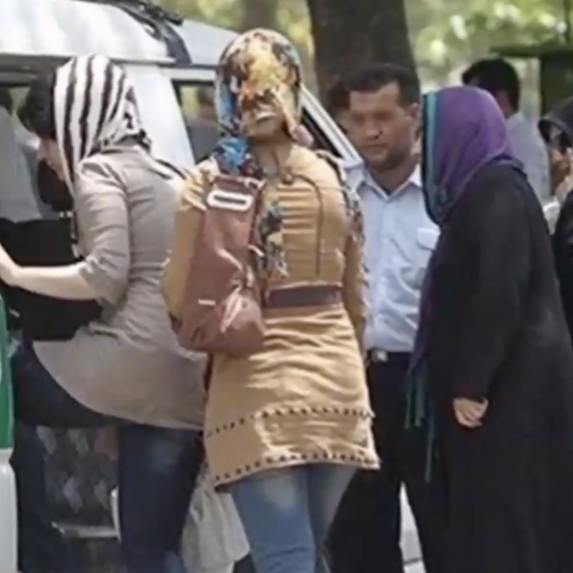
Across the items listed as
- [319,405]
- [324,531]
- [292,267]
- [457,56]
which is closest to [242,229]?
[292,267]

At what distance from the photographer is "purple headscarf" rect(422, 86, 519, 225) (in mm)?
5574

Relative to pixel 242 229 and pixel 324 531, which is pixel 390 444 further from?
pixel 242 229

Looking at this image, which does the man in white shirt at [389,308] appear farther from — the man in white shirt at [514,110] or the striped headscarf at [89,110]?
the man in white shirt at [514,110]

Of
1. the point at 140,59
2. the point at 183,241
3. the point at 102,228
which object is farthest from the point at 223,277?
the point at 140,59

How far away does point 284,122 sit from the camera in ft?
15.9

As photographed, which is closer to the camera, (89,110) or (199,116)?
(89,110)

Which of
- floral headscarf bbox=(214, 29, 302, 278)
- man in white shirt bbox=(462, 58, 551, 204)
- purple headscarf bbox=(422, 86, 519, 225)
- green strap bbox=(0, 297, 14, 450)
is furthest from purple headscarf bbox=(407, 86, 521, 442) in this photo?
man in white shirt bbox=(462, 58, 551, 204)

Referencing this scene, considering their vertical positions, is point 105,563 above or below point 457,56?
above

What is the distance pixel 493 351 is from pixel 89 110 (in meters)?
1.24

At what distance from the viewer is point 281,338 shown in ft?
15.8

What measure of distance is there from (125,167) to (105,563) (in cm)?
122

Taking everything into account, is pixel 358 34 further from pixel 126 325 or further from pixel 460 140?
→ pixel 126 325

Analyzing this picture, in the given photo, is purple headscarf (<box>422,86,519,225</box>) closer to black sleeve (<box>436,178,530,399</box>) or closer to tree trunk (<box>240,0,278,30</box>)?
black sleeve (<box>436,178,530,399</box>)

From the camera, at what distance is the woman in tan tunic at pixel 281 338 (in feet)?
15.7
